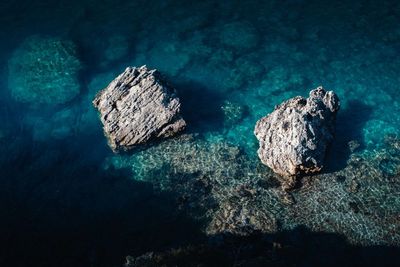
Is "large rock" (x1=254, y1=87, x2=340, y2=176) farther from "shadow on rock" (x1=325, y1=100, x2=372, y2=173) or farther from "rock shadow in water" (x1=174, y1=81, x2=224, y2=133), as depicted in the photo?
"rock shadow in water" (x1=174, y1=81, x2=224, y2=133)

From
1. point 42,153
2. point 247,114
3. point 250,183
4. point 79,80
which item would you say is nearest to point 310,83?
point 247,114

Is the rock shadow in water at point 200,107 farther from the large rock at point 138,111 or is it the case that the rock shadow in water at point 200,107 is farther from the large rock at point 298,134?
the large rock at point 298,134

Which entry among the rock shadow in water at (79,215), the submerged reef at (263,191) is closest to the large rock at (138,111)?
the submerged reef at (263,191)

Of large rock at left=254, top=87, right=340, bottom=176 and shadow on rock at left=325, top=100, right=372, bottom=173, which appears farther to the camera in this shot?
shadow on rock at left=325, top=100, right=372, bottom=173

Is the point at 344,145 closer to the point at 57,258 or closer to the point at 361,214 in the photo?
the point at 361,214

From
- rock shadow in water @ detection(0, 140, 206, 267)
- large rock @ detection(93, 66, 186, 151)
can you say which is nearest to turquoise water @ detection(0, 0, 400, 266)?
rock shadow in water @ detection(0, 140, 206, 267)

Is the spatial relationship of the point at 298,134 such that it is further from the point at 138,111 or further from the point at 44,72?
the point at 44,72
